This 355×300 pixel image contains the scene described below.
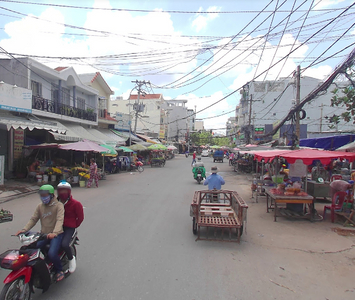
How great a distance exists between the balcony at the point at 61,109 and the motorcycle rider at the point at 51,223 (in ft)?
43.6

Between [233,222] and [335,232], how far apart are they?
9.31 ft

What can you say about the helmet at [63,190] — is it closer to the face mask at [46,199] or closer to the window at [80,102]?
the face mask at [46,199]

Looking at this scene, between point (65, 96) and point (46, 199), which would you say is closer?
point (46, 199)

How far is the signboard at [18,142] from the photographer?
14.6 metres

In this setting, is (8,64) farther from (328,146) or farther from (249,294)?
(328,146)

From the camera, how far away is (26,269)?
2.91 meters

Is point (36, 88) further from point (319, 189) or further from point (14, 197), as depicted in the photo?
point (319, 189)

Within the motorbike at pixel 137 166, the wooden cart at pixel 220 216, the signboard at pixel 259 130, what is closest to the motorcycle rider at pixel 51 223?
the wooden cart at pixel 220 216

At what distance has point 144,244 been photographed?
5141 mm

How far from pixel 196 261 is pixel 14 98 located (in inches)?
485

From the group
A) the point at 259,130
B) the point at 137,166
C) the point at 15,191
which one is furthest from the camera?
the point at 259,130

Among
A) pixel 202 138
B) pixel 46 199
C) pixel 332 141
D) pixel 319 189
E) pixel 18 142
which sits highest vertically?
pixel 202 138

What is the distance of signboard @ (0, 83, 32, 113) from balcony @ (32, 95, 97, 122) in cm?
172

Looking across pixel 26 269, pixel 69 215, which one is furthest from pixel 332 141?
pixel 26 269
